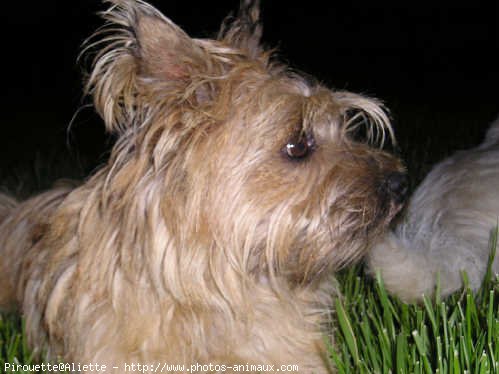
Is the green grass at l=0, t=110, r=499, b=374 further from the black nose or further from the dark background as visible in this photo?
the dark background

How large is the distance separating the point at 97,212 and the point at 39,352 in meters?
0.80

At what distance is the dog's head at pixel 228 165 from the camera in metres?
2.13

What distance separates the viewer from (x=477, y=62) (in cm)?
1427

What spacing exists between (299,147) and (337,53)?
44.1 feet

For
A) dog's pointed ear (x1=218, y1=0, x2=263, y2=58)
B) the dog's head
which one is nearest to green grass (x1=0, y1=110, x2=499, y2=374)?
the dog's head

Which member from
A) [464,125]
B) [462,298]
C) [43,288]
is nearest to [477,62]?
[464,125]

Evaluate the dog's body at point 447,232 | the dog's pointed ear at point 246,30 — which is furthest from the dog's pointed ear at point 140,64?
the dog's body at point 447,232

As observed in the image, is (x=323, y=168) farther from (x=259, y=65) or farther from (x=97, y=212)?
(x=97, y=212)

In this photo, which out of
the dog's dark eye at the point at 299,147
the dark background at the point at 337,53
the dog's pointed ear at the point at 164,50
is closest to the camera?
the dog's pointed ear at the point at 164,50

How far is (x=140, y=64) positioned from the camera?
203 centimetres

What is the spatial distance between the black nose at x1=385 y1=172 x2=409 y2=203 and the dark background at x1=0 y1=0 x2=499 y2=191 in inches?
237

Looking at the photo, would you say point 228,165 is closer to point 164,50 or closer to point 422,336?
point 164,50

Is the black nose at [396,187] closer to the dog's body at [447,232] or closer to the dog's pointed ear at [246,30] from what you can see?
the dog's body at [447,232]

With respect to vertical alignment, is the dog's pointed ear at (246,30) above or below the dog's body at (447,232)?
above
